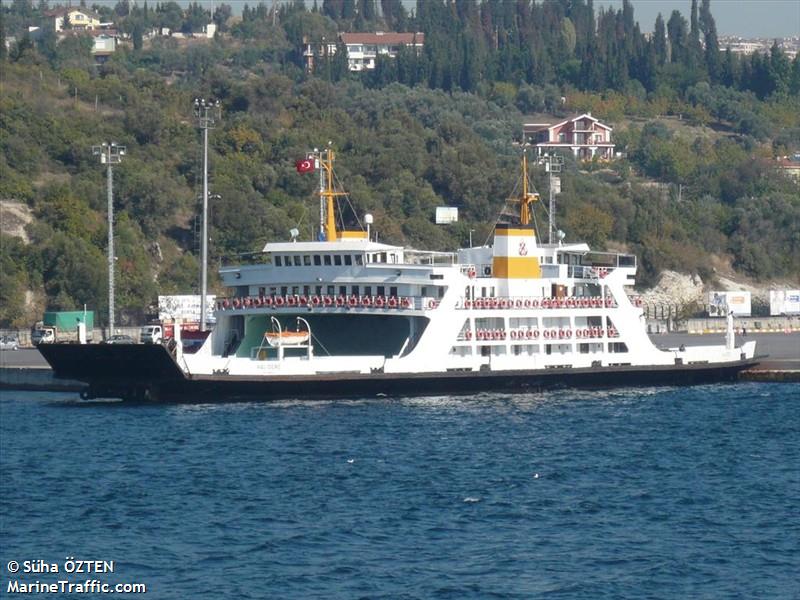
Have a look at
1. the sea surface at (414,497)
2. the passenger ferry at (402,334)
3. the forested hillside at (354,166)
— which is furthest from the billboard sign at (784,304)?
the sea surface at (414,497)

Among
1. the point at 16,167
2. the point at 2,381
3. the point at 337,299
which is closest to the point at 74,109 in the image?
the point at 16,167

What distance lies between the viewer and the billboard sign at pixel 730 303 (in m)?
108

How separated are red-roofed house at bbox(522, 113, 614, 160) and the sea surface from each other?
344 feet

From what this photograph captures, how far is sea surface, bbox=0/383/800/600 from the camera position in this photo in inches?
1340

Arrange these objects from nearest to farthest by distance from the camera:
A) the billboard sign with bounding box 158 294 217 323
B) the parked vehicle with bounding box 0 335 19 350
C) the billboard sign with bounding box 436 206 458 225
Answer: the parked vehicle with bounding box 0 335 19 350, the billboard sign with bounding box 158 294 217 323, the billboard sign with bounding box 436 206 458 225

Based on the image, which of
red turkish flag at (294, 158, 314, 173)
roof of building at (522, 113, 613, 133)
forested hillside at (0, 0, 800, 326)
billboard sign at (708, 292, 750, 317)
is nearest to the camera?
red turkish flag at (294, 158, 314, 173)

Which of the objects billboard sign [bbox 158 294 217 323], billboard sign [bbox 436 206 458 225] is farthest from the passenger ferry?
billboard sign [bbox 436 206 458 225]

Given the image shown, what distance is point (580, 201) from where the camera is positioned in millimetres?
125875

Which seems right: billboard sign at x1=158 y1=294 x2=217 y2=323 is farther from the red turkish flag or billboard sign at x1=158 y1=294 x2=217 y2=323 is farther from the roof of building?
the roof of building

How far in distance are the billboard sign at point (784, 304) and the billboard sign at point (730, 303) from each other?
1882 millimetres

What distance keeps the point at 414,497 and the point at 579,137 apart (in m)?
127

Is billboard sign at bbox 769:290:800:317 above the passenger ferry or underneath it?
above

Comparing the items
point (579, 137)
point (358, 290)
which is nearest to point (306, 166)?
point (358, 290)

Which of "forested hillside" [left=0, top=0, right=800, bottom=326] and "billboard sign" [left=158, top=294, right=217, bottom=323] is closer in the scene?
"billboard sign" [left=158, top=294, right=217, bottom=323]
